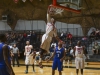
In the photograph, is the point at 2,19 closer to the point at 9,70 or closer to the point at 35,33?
the point at 35,33

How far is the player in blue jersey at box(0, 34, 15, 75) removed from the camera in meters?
7.82

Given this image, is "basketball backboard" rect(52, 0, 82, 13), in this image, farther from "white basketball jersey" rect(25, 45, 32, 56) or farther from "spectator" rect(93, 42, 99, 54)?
"spectator" rect(93, 42, 99, 54)

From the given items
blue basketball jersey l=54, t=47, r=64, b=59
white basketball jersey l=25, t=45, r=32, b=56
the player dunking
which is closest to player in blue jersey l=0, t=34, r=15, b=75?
the player dunking

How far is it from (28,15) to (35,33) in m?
4.09

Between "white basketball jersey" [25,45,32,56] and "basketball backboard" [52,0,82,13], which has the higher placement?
"basketball backboard" [52,0,82,13]

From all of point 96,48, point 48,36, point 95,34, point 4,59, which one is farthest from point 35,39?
point 4,59

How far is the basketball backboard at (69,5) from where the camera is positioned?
10430 mm

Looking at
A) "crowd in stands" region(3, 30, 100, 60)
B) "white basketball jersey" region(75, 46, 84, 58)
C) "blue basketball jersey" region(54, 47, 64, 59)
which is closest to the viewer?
"blue basketball jersey" region(54, 47, 64, 59)

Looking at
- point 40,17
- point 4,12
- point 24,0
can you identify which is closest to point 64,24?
point 40,17

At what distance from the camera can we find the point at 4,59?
7.86m

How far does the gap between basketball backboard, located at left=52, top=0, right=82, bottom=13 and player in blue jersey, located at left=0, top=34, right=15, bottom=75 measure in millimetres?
2929

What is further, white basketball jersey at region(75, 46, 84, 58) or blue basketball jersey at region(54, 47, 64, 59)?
white basketball jersey at region(75, 46, 84, 58)

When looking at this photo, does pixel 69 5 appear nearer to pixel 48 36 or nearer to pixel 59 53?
pixel 48 36

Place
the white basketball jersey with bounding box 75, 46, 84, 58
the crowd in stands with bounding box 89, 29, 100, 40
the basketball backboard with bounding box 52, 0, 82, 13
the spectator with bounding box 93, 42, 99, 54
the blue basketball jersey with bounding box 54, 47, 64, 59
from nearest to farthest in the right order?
1. the basketball backboard with bounding box 52, 0, 82, 13
2. the blue basketball jersey with bounding box 54, 47, 64, 59
3. the white basketball jersey with bounding box 75, 46, 84, 58
4. the spectator with bounding box 93, 42, 99, 54
5. the crowd in stands with bounding box 89, 29, 100, 40
